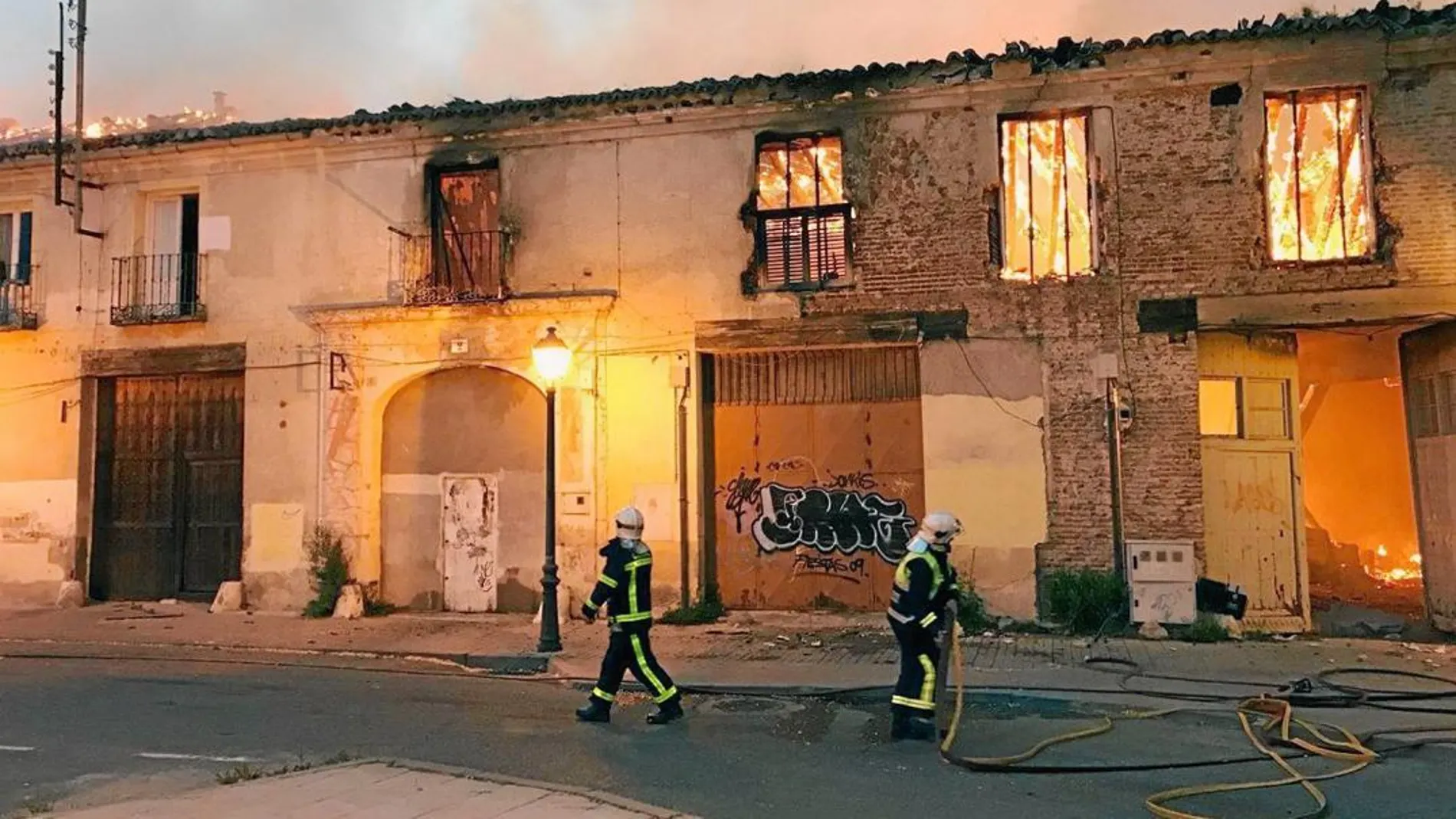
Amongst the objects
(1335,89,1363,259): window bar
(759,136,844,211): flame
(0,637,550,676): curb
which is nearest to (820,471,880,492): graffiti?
(759,136,844,211): flame

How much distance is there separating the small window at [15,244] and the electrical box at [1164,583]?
1709 cm

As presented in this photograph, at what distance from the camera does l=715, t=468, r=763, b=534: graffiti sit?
14.8 m

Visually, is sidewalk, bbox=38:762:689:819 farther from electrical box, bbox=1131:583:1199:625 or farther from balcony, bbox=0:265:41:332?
balcony, bbox=0:265:41:332

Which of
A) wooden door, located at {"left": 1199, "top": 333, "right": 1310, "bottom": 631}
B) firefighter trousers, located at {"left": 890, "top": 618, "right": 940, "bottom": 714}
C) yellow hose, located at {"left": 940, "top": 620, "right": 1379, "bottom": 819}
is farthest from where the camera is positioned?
wooden door, located at {"left": 1199, "top": 333, "right": 1310, "bottom": 631}

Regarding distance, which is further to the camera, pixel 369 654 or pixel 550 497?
pixel 369 654

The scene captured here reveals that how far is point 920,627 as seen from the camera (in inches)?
314

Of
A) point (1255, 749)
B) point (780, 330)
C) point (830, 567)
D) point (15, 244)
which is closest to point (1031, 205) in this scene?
point (780, 330)

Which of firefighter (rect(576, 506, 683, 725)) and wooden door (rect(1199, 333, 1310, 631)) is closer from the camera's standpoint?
firefighter (rect(576, 506, 683, 725))

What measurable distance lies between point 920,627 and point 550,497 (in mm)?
5630

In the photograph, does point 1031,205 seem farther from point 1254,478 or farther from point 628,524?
point 628,524

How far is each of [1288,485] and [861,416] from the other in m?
5.43

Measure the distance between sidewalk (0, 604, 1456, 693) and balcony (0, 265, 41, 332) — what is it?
4.43 meters

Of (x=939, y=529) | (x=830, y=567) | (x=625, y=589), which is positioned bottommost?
(x=830, y=567)

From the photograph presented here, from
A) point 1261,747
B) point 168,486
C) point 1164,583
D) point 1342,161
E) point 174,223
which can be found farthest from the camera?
point 174,223
